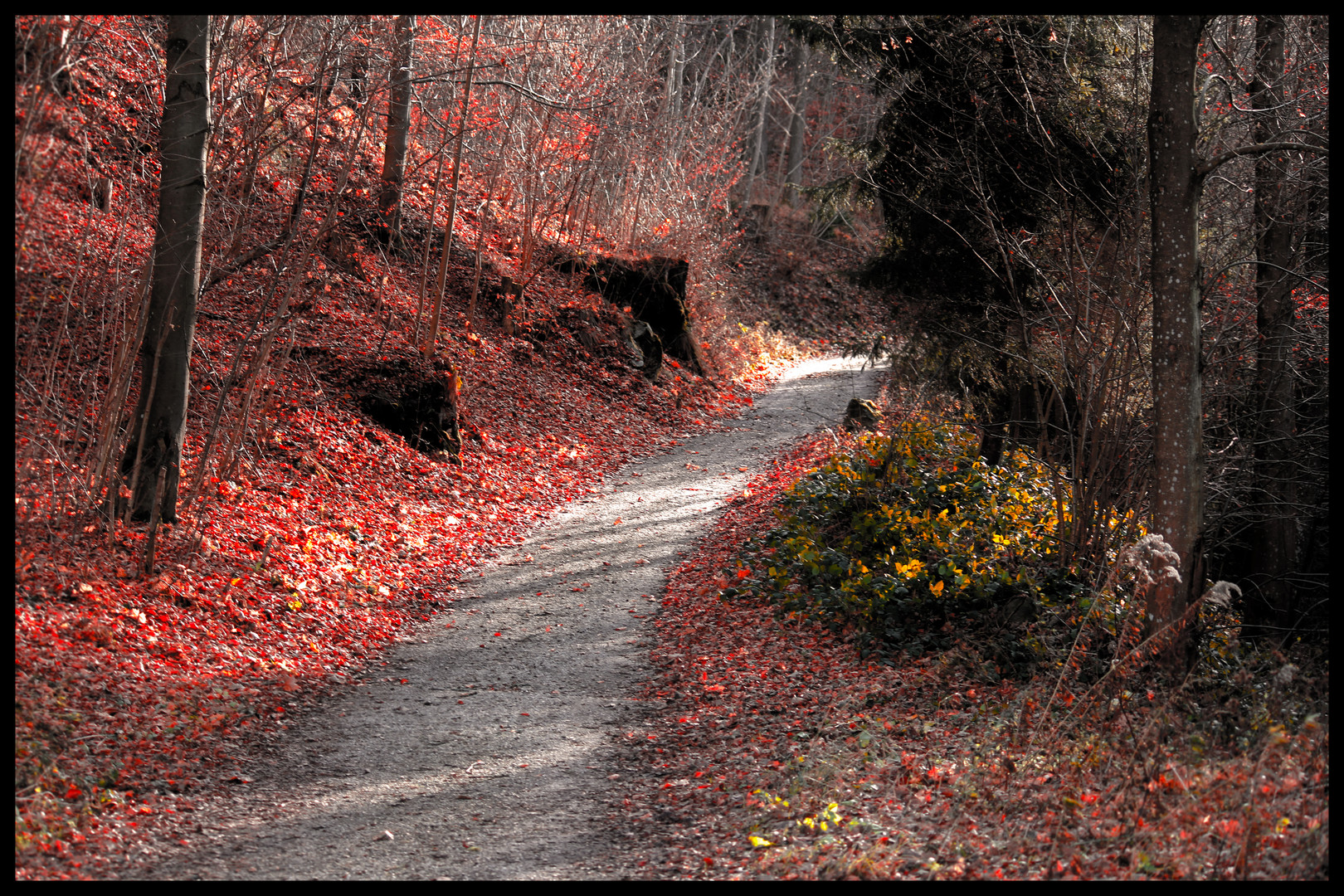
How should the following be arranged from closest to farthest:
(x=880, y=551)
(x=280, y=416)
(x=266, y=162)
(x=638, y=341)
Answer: (x=880, y=551), (x=280, y=416), (x=266, y=162), (x=638, y=341)

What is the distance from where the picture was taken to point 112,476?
7520mm

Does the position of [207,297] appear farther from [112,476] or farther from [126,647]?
[126,647]

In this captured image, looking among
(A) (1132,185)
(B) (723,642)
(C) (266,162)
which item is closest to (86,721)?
(B) (723,642)

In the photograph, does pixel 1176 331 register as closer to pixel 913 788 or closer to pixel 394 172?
pixel 913 788

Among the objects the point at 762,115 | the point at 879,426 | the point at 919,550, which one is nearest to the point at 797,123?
the point at 762,115

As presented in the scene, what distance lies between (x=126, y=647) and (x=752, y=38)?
102 ft

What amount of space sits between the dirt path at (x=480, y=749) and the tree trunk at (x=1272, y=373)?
20.4 ft

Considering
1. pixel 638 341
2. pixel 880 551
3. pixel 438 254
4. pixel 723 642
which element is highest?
pixel 438 254

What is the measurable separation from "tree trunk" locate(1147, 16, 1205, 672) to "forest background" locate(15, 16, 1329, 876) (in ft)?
0.10

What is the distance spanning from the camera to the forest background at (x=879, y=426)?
17.9 feet

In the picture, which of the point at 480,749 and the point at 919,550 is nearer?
the point at 480,749

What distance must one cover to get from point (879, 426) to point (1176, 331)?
817 centimetres

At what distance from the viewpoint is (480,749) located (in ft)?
20.5

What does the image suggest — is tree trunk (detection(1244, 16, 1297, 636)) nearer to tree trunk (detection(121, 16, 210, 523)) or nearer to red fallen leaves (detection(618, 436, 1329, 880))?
red fallen leaves (detection(618, 436, 1329, 880))
